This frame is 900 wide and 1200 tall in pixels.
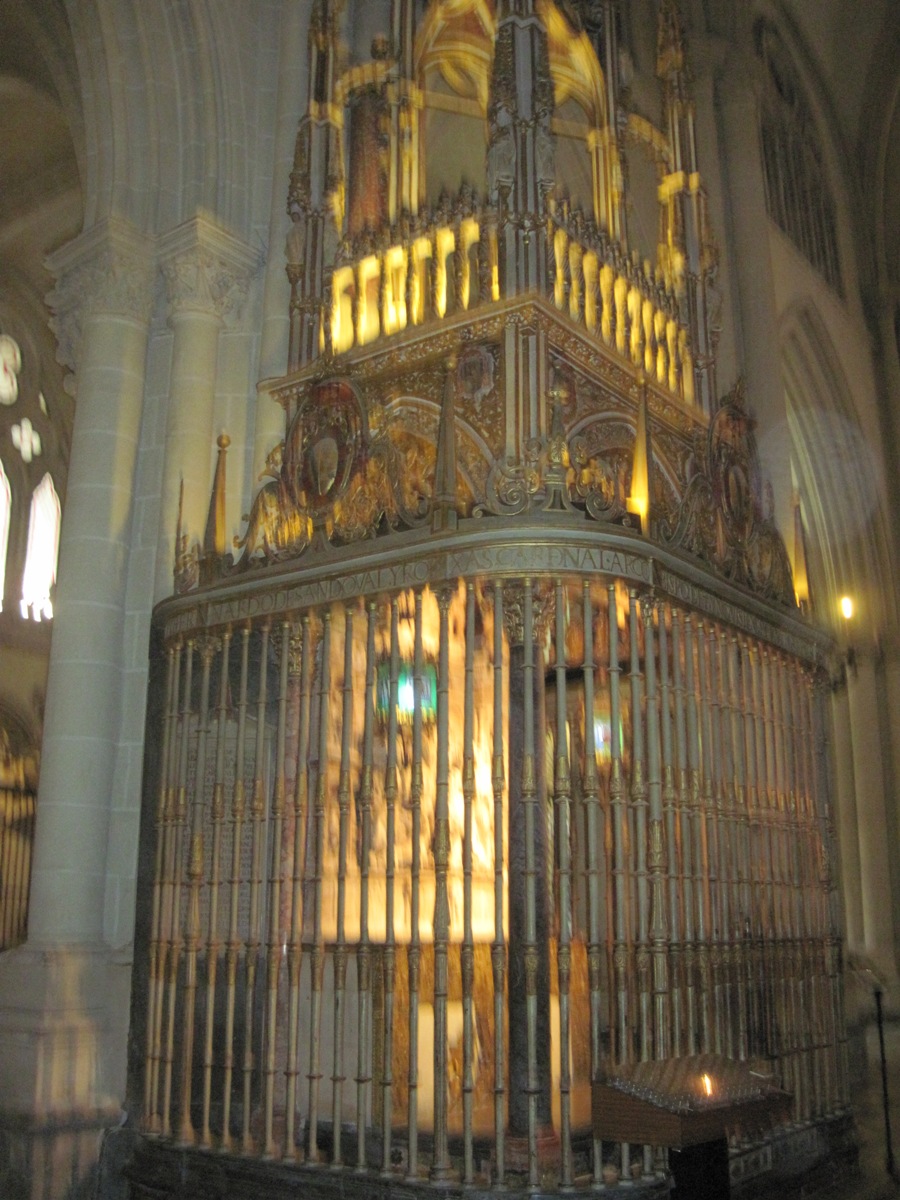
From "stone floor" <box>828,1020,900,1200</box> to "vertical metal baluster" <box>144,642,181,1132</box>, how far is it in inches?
130

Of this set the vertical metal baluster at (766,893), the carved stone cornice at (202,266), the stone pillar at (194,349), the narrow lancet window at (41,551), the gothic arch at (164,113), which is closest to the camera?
the vertical metal baluster at (766,893)

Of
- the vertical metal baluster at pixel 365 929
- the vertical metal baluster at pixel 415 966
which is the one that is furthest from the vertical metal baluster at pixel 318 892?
the vertical metal baluster at pixel 415 966

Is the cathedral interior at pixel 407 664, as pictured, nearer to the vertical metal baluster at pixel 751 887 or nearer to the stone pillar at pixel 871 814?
the vertical metal baluster at pixel 751 887

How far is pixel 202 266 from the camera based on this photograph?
7.85 m

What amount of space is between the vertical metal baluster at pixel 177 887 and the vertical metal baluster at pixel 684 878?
239 centimetres

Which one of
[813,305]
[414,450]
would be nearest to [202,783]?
[414,450]

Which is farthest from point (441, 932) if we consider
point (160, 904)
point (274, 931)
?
point (160, 904)

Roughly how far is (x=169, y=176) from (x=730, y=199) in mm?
7090

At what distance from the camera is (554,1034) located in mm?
6105

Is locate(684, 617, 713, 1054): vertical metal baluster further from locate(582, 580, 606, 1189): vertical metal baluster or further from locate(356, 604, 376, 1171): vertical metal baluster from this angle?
locate(356, 604, 376, 1171): vertical metal baluster

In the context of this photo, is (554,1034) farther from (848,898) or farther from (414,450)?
(848,898)

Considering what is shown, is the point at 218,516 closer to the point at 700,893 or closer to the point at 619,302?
the point at 619,302

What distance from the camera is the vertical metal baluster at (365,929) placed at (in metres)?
4.83

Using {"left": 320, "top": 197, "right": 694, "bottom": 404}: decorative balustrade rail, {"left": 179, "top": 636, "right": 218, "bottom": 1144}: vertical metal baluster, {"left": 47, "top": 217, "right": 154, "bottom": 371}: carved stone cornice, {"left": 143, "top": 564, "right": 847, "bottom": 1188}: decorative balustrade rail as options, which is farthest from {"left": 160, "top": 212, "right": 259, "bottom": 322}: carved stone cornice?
{"left": 179, "top": 636, "right": 218, "bottom": 1144}: vertical metal baluster
